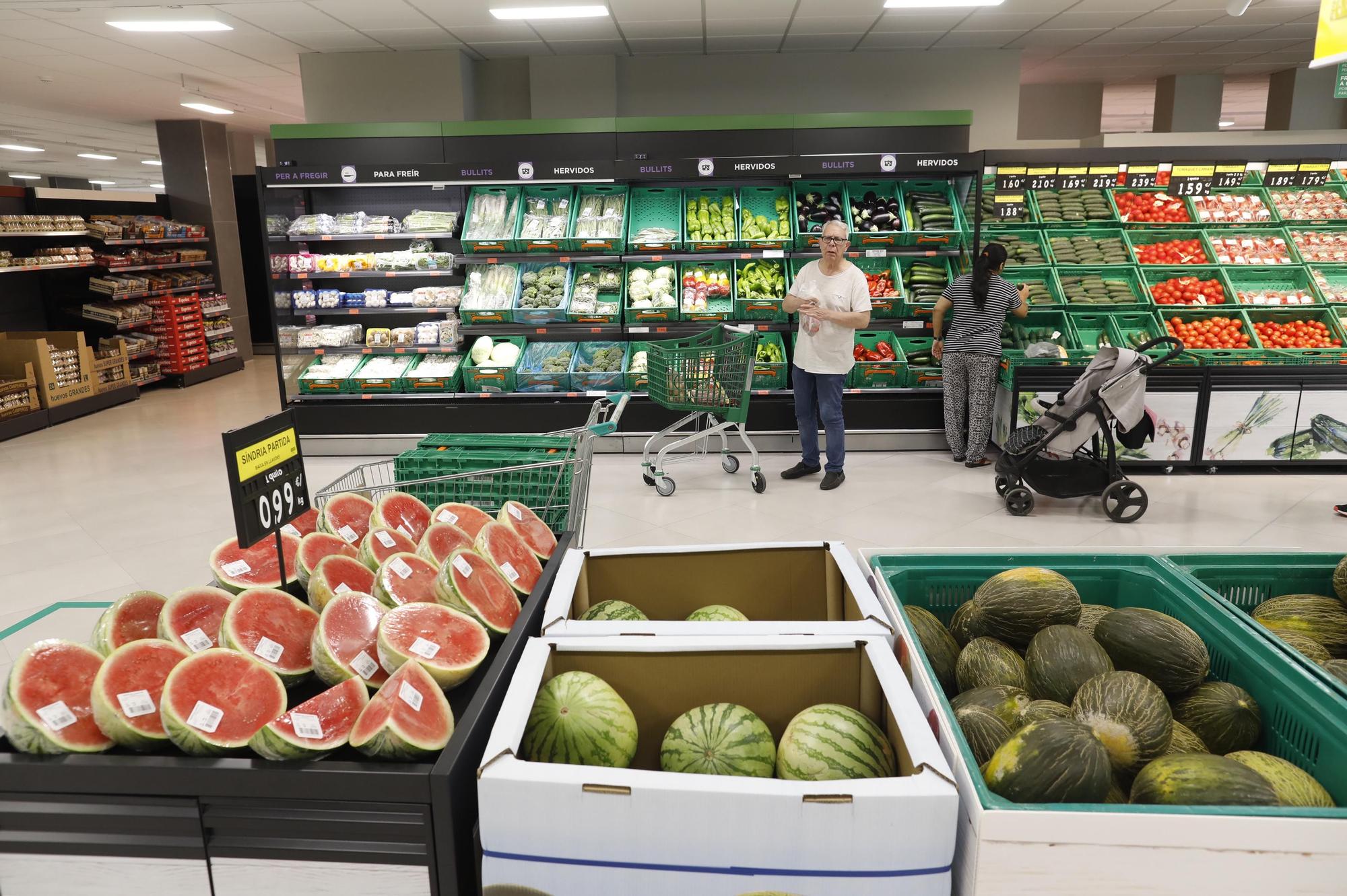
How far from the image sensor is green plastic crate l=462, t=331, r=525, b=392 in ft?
22.8

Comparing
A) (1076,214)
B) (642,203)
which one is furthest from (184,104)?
(1076,214)

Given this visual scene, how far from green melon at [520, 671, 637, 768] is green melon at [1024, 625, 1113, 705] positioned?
2.63ft

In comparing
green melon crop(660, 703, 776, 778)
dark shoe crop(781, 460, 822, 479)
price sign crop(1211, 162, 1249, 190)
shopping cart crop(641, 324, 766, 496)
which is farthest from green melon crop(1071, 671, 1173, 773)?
price sign crop(1211, 162, 1249, 190)

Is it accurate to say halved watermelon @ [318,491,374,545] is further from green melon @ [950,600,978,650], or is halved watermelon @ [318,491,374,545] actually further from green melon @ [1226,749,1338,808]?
green melon @ [1226,749,1338,808]

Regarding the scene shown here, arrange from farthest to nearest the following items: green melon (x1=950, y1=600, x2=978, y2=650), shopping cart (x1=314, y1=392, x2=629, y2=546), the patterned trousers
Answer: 1. the patterned trousers
2. shopping cart (x1=314, y1=392, x2=629, y2=546)
3. green melon (x1=950, y1=600, x2=978, y2=650)

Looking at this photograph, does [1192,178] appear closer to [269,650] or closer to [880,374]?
[880,374]

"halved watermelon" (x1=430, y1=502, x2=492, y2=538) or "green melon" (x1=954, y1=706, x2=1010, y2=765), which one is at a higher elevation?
"halved watermelon" (x1=430, y1=502, x2=492, y2=538)

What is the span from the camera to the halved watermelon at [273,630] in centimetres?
163

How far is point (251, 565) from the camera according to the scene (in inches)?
83.5

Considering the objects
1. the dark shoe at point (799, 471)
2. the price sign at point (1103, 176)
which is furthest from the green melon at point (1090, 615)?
the price sign at point (1103, 176)

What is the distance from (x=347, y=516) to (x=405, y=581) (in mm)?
625

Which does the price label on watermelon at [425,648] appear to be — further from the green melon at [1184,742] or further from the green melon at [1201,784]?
the green melon at [1184,742]

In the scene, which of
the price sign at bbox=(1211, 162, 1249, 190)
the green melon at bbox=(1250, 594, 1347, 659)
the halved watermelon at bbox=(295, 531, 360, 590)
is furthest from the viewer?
the price sign at bbox=(1211, 162, 1249, 190)

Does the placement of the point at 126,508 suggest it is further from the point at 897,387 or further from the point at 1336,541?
the point at 1336,541
